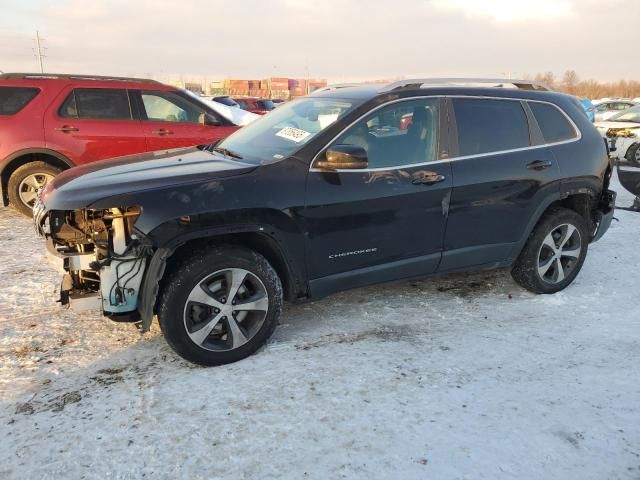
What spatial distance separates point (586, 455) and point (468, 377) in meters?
0.78

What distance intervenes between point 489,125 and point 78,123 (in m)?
5.15

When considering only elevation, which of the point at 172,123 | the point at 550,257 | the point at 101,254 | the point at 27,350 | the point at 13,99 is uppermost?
the point at 13,99

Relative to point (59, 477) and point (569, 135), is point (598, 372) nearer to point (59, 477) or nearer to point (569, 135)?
point (569, 135)

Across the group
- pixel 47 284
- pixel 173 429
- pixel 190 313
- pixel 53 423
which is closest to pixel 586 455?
pixel 173 429

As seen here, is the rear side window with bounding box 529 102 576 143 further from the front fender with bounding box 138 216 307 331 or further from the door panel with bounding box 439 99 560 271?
the front fender with bounding box 138 216 307 331

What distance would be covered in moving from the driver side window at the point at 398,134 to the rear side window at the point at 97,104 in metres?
4.47

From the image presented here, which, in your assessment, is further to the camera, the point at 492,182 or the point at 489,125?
the point at 489,125

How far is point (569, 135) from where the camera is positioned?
433 cm

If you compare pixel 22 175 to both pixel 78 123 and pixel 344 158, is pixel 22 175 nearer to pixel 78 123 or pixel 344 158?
pixel 78 123

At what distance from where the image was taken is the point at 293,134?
3.62m

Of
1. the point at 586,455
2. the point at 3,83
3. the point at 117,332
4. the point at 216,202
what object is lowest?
the point at 586,455

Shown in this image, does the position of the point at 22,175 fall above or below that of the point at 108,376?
above

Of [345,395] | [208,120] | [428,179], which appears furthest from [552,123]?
[208,120]

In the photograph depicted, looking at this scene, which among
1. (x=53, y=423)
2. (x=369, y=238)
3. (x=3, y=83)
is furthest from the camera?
(x=3, y=83)
